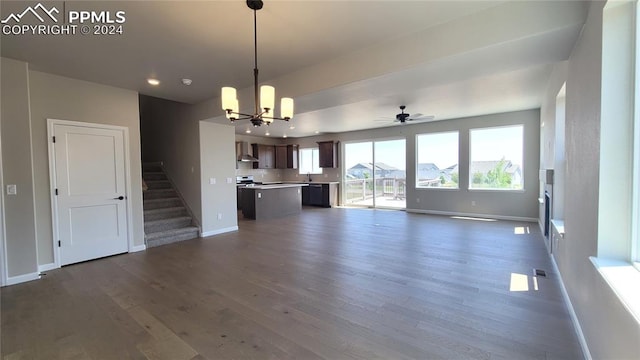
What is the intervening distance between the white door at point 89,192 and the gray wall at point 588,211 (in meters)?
5.64

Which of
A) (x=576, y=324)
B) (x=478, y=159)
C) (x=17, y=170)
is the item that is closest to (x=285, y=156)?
(x=478, y=159)

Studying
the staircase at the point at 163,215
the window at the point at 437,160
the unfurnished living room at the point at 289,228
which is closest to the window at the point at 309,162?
the window at the point at 437,160

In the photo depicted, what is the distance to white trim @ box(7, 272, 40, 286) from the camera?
324cm

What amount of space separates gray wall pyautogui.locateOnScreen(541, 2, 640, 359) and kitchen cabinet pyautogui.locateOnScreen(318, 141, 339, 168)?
23.6 feet

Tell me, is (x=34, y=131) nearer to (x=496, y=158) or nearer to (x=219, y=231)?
(x=219, y=231)

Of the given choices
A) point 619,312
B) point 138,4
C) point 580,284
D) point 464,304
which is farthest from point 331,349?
point 138,4

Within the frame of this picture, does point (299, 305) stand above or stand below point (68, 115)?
below

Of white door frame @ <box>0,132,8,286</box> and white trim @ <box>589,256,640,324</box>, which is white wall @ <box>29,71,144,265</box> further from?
white trim @ <box>589,256,640,324</box>

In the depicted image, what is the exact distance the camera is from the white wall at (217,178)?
545 cm

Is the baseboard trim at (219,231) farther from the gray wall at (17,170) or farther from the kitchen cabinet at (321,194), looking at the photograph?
the kitchen cabinet at (321,194)

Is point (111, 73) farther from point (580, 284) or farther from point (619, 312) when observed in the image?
point (580, 284)

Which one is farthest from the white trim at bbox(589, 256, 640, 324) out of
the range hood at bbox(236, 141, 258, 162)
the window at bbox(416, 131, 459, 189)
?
the range hood at bbox(236, 141, 258, 162)

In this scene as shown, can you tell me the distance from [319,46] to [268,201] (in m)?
5.16

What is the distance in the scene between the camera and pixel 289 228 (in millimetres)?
6066
